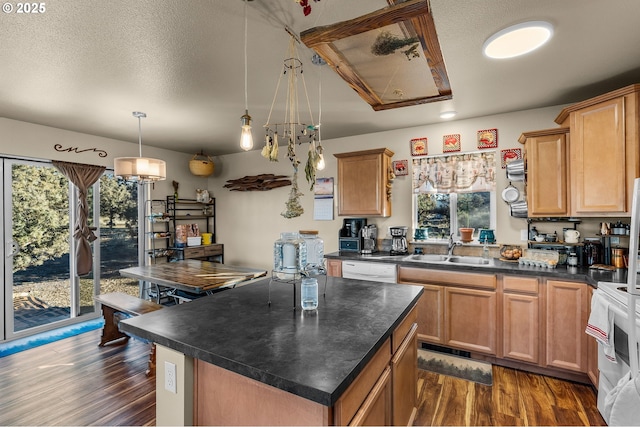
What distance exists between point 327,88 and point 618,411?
2739mm

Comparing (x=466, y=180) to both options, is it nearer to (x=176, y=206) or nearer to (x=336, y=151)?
(x=336, y=151)

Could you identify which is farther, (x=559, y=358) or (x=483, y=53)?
(x=559, y=358)

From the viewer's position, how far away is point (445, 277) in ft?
9.55

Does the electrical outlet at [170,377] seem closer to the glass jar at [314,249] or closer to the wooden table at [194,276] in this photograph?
the glass jar at [314,249]

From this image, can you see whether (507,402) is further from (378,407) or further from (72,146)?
(72,146)

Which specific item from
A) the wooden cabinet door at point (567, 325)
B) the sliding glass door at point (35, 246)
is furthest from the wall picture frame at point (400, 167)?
the sliding glass door at point (35, 246)

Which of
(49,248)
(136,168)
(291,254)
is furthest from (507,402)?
(49,248)

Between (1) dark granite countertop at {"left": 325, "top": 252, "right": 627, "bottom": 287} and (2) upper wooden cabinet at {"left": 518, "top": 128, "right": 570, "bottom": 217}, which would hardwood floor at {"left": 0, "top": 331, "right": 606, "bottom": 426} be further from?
(2) upper wooden cabinet at {"left": 518, "top": 128, "right": 570, "bottom": 217}

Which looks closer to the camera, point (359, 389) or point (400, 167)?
point (359, 389)

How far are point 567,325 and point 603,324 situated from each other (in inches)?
21.5

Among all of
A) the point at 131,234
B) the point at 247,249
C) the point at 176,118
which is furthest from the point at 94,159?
the point at 247,249

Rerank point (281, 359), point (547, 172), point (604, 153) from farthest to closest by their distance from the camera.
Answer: point (547, 172)
point (604, 153)
point (281, 359)

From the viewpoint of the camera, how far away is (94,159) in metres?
4.04

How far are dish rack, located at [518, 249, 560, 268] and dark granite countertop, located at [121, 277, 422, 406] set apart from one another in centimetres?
155
